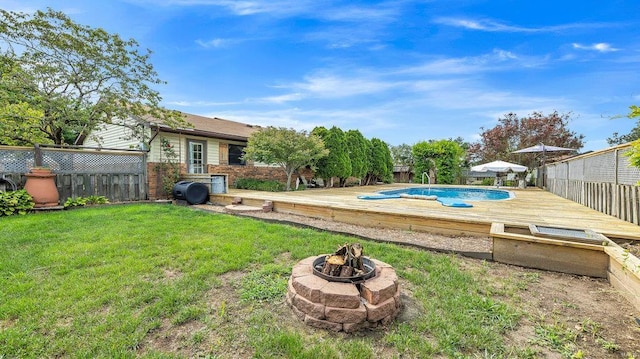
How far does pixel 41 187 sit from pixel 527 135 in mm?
23853

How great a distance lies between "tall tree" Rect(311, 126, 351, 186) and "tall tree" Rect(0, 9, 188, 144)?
21.9 ft

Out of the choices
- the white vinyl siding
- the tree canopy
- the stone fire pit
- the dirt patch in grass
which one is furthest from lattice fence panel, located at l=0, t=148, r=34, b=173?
the tree canopy

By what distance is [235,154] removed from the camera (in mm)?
12469

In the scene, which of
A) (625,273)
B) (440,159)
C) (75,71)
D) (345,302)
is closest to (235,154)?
(75,71)

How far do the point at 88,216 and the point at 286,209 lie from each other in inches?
163

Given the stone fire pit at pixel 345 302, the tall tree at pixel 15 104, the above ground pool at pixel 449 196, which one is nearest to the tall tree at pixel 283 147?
the above ground pool at pixel 449 196

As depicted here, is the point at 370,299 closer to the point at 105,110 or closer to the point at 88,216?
the point at 88,216

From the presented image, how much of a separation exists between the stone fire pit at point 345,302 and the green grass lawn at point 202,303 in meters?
Result: 0.08

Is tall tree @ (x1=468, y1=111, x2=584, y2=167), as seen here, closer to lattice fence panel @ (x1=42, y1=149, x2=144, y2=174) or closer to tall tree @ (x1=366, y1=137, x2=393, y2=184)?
tall tree @ (x1=366, y1=137, x2=393, y2=184)

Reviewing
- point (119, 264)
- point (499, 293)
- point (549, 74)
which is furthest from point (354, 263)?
point (549, 74)

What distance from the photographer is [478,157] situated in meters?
21.8

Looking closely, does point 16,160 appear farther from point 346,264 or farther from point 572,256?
point 572,256

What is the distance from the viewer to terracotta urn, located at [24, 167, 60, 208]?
20.3 feet

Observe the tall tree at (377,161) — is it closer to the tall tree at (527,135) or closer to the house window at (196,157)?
the tall tree at (527,135)
